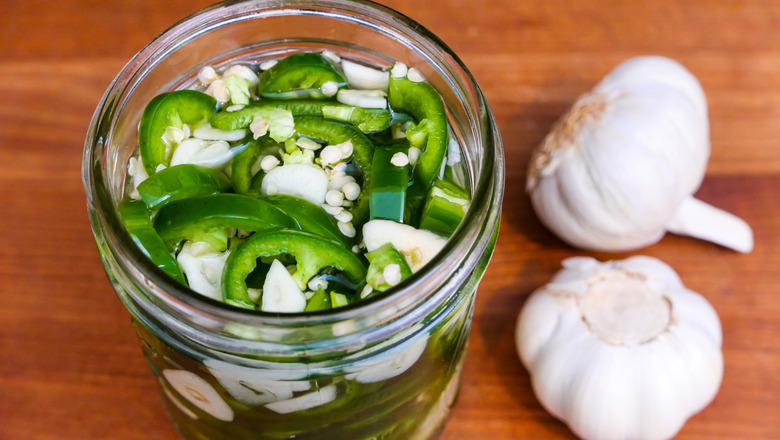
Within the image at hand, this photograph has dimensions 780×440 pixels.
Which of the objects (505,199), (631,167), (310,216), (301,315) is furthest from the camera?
(505,199)

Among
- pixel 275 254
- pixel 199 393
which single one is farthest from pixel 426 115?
pixel 199 393

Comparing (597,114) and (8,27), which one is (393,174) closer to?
(597,114)

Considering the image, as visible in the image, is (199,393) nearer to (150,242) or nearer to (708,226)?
(150,242)

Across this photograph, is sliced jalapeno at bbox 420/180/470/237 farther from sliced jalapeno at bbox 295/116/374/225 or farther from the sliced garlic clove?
the sliced garlic clove

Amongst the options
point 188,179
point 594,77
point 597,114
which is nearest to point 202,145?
point 188,179

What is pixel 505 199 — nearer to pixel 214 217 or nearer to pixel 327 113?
pixel 327 113

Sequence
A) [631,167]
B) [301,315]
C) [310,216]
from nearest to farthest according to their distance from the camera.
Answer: [301,315]
[310,216]
[631,167]

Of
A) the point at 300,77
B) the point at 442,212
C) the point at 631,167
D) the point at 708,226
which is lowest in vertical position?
the point at 708,226

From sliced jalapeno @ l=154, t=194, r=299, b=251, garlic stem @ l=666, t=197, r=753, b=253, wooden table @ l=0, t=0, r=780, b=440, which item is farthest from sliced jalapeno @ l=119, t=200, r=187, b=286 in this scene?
garlic stem @ l=666, t=197, r=753, b=253

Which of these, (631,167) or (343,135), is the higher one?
(343,135)

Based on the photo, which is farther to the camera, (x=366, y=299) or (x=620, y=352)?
(x=620, y=352)
